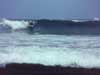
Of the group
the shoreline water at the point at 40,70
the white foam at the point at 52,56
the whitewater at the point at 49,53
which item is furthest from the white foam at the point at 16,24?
the shoreline water at the point at 40,70

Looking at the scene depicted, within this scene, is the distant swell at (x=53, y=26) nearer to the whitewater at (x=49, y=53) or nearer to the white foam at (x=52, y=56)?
the whitewater at (x=49, y=53)

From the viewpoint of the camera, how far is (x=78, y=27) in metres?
6.02

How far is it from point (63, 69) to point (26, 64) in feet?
0.36

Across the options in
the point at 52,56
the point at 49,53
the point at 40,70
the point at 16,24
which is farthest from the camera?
the point at 16,24

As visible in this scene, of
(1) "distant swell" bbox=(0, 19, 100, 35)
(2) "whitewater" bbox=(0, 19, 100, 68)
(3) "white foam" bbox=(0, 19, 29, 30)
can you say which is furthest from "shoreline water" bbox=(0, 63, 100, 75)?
(3) "white foam" bbox=(0, 19, 29, 30)

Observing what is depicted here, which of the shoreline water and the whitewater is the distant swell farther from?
the shoreline water

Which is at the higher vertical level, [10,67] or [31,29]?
[10,67]

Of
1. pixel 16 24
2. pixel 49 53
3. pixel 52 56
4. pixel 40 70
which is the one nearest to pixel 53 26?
pixel 16 24

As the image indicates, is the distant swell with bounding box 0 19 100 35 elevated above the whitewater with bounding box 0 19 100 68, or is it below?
below

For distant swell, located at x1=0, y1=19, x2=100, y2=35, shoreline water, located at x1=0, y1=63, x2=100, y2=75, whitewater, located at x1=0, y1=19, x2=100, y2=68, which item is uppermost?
shoreline water, located at x1=0, y1=63, x2=100, y2=75

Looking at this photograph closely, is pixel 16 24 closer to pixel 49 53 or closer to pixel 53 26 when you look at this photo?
pixel 53 26

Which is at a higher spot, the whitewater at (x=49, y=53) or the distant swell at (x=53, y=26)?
the whitewater at (x=49, y=53)

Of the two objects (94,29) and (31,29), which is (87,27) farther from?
(31,29)

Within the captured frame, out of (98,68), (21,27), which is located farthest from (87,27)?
(98,68)
